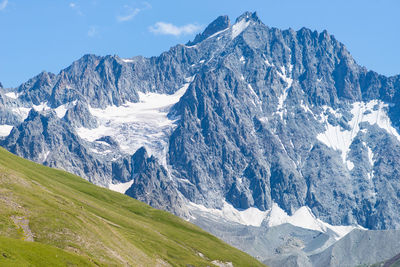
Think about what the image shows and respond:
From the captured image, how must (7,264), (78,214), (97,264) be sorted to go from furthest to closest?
(78,214), (97,264), (7,264)

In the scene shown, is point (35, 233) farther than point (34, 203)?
No

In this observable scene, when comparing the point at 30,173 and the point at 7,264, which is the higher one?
the point at 30,173

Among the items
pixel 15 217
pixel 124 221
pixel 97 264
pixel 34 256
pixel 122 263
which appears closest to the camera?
pixel 34 256

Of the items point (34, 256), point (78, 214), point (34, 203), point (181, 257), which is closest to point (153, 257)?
point (181, 257)

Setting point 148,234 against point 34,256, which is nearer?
point 34,256

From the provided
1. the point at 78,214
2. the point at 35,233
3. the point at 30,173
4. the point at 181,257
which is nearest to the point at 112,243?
the point at 78,214

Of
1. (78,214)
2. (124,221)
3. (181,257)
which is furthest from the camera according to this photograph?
(124,221)

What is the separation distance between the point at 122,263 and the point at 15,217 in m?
23.6

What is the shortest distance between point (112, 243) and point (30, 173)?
6730cm

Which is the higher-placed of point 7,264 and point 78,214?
point 78,214

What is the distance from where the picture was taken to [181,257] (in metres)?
171

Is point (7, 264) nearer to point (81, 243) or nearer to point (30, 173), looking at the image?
point (81, 243)

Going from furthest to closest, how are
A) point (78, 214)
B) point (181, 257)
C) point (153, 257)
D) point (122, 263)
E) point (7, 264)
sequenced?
point (181, 257) < point (153, 257) < point (78, 214) < point (122, 263) < point (7, 264)

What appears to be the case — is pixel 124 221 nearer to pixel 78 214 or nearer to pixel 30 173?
pixel 30 173
